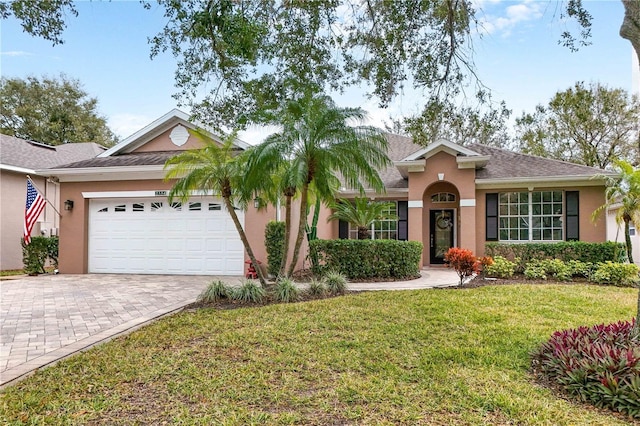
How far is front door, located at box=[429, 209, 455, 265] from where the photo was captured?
1606cm

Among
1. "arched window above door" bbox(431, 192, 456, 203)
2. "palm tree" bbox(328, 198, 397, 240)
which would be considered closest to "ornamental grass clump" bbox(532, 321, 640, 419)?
"palm tree" bbox(328, 198, 397, 240)

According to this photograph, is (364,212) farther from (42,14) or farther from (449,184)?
(42,14)

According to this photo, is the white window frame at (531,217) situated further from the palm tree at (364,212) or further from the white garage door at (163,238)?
the white garage door at (163,238)

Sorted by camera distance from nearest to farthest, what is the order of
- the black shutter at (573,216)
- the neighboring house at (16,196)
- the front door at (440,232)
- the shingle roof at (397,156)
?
the black shutter at (573,216) < the neighboring house at (16,196) < the front door at (440,232) < the shingle roof at (397,156)

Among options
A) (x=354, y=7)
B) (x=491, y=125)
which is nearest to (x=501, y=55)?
(x=491, y=125)

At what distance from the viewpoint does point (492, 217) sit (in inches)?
591

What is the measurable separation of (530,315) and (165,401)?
608 centimetres

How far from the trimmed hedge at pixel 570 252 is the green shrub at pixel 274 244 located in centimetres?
738

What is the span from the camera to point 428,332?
5.89m

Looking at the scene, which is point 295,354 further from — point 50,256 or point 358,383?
point 50,256

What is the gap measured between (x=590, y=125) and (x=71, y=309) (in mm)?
27742

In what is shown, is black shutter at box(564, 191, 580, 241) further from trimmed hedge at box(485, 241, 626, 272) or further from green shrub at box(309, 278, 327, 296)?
green shrub at box(309, 278, 327, 296)

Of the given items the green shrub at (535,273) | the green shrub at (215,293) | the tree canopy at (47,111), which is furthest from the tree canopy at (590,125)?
the tree canopy at (47,111)

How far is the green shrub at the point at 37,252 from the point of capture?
1335 cm
